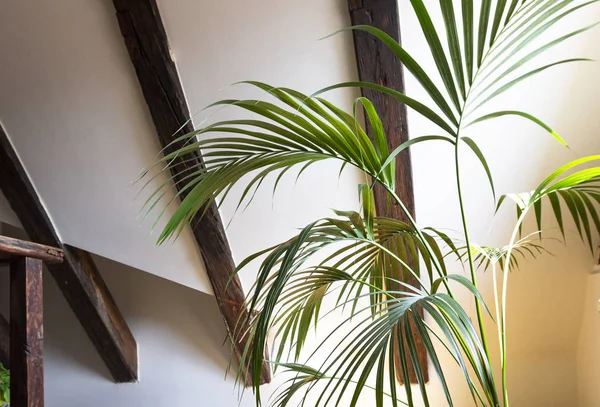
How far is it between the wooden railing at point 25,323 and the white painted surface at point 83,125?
1.68 feet

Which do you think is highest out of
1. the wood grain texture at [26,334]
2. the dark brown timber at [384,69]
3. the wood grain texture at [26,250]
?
the dark brown timber at [384,69]

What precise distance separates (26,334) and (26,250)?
0.80ft

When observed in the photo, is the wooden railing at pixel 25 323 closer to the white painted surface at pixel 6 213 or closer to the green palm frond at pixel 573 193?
the white painted surface at pixel 6 213

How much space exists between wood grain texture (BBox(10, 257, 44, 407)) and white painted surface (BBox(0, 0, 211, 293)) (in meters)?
0.54

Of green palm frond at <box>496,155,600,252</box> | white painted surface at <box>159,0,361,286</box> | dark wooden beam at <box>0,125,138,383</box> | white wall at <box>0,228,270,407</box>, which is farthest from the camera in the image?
white wall at <box>0,228,270,407</box>

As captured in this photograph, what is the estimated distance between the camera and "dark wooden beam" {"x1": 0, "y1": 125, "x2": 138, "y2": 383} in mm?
2270

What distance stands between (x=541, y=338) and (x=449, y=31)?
1.75 meters

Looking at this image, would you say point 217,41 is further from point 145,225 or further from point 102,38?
point 145,225

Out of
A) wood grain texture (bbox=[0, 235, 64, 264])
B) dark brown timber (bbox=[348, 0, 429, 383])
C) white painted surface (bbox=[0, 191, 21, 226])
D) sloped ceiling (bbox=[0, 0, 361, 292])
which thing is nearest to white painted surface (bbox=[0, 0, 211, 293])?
sloped ceiling (bbox=[0, 0, 361, 292])

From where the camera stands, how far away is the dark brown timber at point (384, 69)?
162cm

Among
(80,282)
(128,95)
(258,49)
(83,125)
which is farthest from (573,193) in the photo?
(80,282)

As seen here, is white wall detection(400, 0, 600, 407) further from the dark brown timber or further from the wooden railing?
the wooden railing

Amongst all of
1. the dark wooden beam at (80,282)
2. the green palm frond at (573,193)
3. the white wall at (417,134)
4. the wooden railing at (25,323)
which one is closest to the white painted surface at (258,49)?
the white wall at (417,134)

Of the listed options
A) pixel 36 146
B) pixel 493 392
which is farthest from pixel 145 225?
pixel 493 392
